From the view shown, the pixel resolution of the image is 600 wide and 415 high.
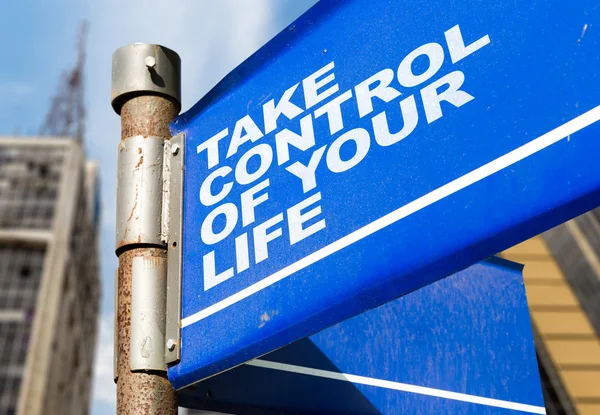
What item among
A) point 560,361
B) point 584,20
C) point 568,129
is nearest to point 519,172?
point 568,129

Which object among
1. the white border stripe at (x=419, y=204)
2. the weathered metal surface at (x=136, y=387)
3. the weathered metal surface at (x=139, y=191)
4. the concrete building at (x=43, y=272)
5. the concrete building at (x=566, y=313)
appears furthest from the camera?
the concrete building at (x=43, y=272)

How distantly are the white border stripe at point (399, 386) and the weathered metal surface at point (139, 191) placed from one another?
445 millimetres

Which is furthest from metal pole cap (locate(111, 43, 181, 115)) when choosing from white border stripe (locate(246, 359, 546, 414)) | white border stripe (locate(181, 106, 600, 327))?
white border stripe (locate(246, 359, 546, 414))

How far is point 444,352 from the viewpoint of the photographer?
7.50 feet

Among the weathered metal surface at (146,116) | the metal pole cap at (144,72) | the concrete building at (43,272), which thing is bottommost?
the weathered metal surface at (146,116)

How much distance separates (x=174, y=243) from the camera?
1.86 m

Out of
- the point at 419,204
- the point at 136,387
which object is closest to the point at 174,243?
the point at 136,387

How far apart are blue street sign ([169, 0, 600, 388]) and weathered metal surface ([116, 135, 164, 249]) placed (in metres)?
→ 0.08

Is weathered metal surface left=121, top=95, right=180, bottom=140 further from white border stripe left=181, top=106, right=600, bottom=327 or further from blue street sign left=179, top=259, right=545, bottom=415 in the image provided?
blue street sign left=179, top=259, right=545, bottom=415

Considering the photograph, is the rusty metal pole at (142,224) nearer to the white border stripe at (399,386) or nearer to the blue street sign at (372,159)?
the blue street sign at (372,159)

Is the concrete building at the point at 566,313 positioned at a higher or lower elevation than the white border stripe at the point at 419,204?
higher

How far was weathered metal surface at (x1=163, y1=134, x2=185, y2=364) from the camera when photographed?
1.73 metres

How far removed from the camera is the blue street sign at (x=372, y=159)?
4.40 feet

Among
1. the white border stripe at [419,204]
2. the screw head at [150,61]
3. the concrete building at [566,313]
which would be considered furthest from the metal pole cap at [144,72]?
the concrete building at [566,313]
